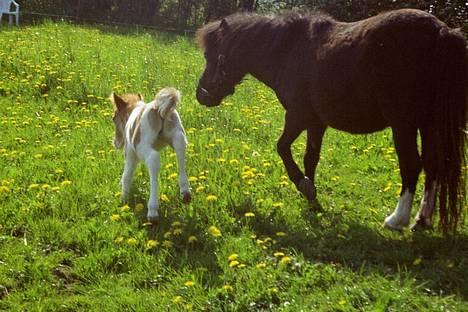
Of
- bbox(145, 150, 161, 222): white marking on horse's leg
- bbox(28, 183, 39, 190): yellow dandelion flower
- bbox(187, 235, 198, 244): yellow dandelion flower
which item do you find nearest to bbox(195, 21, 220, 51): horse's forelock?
bbox(145, 150, 161, 222): white marking on horse's leg

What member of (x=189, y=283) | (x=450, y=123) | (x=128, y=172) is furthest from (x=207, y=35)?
(x=189, y=283)

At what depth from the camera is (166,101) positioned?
192 inches

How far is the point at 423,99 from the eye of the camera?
4496 mm

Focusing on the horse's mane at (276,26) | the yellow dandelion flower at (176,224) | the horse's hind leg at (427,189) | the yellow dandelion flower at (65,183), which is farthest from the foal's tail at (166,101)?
the horse's hind leg at (427,189)

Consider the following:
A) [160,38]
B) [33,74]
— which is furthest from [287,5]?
[33,74]

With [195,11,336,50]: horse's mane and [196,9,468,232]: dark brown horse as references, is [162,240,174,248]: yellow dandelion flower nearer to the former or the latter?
[196,9,468,232]: dark brown horse

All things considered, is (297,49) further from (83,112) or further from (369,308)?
(83,112)

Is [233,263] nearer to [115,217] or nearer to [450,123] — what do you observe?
[115,217]

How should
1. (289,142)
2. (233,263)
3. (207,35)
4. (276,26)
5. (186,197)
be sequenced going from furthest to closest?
(207,35) < (276,26) < (289,142) < (186,197) < (233,263)

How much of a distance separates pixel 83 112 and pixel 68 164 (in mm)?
2267

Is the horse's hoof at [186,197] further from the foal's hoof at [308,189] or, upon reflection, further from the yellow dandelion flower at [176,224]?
the foal's hoof at [308,189]

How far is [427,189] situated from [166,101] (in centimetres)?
215

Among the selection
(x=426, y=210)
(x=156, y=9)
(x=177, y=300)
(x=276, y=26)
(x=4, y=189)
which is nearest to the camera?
(x=177, y=300)

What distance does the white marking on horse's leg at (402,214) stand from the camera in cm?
482
